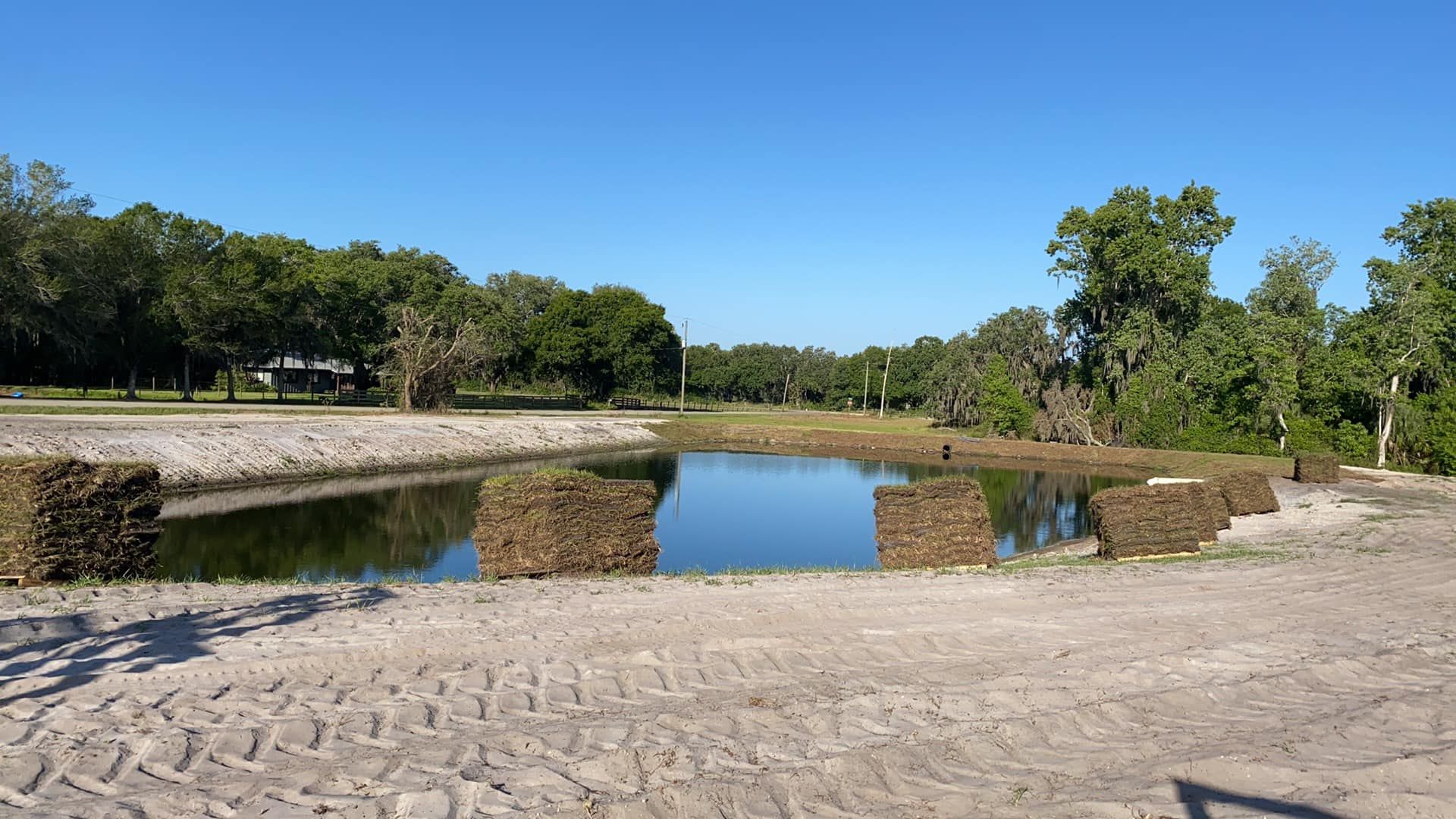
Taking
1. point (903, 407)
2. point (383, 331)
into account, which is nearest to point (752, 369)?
point (903, 407)

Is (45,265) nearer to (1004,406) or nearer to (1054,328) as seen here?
(1004,406)

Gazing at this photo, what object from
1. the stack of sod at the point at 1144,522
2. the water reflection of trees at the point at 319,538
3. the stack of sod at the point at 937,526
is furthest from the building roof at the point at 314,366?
the stack of sod at the point at 1144,522

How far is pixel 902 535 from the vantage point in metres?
15.4

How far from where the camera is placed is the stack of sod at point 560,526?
13.1m

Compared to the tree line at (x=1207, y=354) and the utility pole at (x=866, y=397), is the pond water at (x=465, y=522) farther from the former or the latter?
the utility pole at (x=866, y=397)

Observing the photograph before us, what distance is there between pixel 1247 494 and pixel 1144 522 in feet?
38.2

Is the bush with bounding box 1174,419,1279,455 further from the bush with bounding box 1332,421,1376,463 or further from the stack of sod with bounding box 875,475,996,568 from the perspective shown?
the stack of sod with bounding box 875,475,996,568

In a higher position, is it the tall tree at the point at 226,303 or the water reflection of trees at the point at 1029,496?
the tall tree at the point at 226,303

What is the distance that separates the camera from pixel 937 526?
15.2m

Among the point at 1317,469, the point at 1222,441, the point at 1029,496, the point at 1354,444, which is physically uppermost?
the point at 1354,444

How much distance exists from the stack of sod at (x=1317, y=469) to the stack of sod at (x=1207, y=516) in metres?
16.4

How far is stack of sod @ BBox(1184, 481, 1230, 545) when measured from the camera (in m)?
18.8

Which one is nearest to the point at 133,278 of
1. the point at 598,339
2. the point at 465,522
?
the point at 598,339

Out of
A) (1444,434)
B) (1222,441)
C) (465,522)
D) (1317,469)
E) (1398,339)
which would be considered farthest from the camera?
(1222,441)
